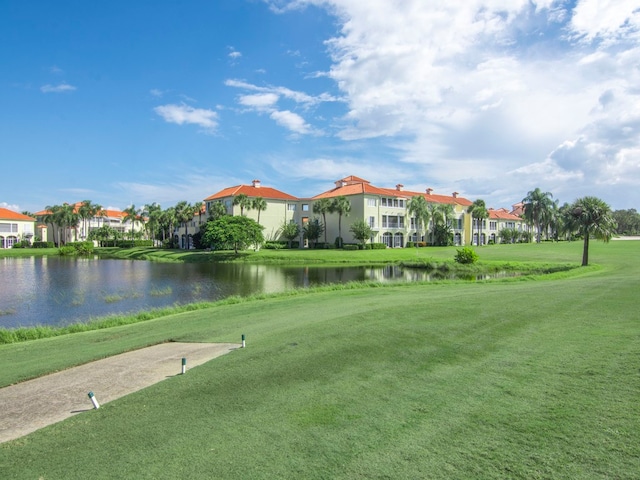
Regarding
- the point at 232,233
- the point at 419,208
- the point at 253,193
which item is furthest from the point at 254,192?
the point at 419,208

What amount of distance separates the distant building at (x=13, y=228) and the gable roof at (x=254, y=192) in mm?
50292

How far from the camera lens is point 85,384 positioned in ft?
26.6

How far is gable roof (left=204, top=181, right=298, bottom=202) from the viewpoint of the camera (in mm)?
81562

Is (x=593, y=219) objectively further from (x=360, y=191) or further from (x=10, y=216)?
(x=10, y=216)

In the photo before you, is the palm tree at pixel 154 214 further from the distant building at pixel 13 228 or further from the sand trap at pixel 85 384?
the sand trap at pixel 85 384

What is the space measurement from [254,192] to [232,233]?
61.9 ft

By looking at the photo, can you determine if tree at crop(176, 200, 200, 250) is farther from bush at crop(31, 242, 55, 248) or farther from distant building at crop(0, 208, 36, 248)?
distant building at crop(0, 208, 36, 248)

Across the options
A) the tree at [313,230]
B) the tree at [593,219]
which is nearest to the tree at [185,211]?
the tree at [313,230]

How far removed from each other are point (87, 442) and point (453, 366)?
591 cm

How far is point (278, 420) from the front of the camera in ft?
19.3

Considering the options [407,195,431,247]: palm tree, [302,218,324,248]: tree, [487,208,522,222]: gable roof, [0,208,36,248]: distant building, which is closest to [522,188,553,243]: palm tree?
[487,208,522,222]: gable roof

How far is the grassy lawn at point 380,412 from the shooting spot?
4.73 metres

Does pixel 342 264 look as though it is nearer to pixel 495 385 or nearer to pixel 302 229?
pixel 302 229

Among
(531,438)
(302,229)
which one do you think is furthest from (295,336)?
(302,229)
